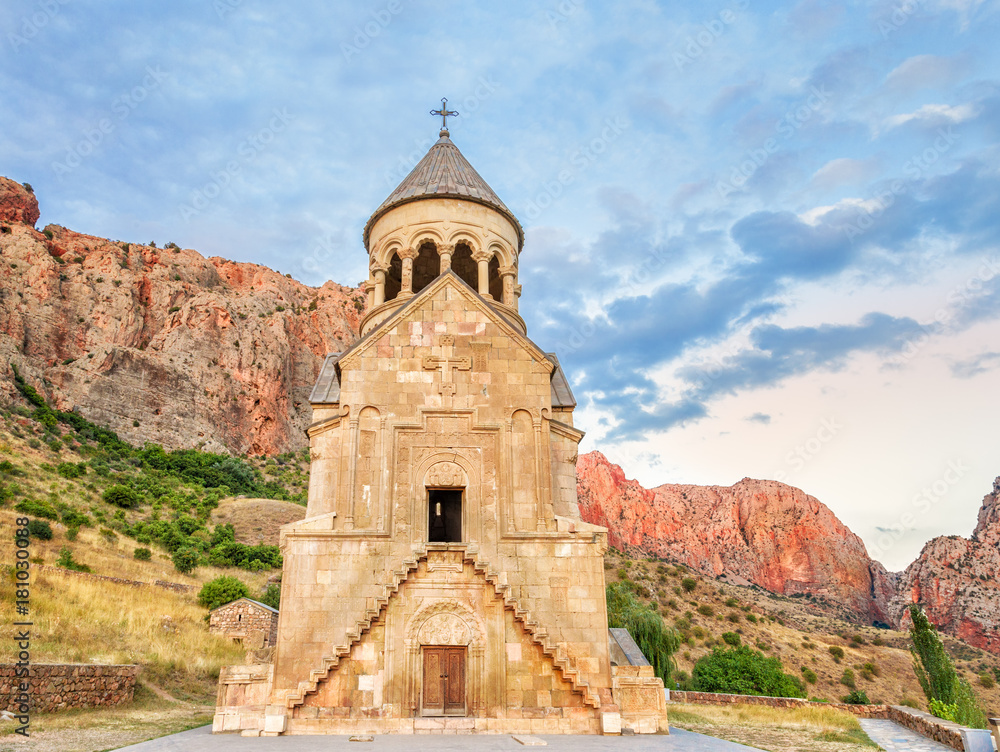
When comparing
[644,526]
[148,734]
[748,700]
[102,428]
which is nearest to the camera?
[148,734]

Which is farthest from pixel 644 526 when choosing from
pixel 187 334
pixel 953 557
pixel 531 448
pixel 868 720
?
pixel 531 448

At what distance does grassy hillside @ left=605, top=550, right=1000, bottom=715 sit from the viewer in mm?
35844

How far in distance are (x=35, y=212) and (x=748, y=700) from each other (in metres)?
81.9

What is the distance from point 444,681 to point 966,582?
60.9 metres

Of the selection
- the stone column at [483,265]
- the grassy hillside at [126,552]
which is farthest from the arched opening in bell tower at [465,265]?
the grassy hillside at [126,552]

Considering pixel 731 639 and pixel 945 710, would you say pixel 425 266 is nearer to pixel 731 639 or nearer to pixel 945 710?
pixel 945 710

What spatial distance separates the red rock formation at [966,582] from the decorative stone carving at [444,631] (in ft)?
179

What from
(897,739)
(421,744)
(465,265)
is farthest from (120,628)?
(897,739)

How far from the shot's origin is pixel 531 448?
12.6 metres

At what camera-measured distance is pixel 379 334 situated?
13.1 metres

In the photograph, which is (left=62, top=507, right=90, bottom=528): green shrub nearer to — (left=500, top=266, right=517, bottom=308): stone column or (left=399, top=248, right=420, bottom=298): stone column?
(left=399, top=248, right=420, bottom=298): stone column

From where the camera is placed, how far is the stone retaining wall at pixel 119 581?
23.4m

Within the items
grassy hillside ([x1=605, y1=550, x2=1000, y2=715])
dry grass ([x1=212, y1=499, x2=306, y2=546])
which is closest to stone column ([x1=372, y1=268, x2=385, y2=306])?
grassy hillside ([x1=605, y1=550, x2=1000, y2=715])

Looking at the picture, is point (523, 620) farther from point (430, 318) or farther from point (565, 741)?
point (430, 318)
